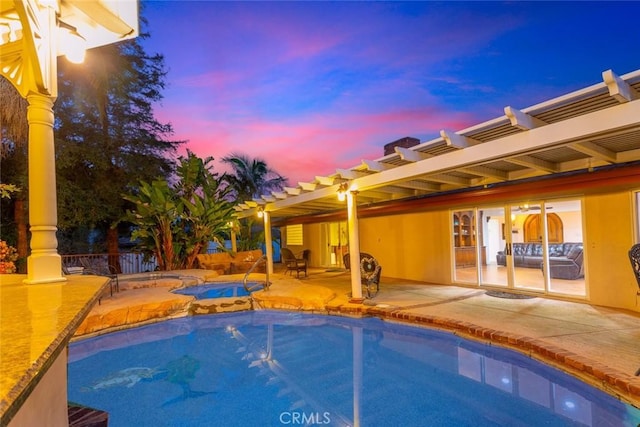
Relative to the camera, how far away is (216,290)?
10367mm

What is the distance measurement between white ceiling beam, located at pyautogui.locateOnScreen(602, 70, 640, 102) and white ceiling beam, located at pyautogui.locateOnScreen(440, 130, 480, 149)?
6.27 feet

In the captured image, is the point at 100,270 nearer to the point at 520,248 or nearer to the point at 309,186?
the point at 309,186

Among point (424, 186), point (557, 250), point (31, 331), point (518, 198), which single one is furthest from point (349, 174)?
point (557, 250)

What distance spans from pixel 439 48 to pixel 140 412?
15453 millimetres

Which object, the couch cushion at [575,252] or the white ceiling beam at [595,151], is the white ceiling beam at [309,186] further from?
the couch cushion at [575,252]

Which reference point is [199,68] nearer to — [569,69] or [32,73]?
[32,73]

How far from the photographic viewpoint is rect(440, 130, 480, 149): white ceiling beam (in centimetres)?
516

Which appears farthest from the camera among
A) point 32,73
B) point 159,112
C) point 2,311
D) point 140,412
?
point 159,112

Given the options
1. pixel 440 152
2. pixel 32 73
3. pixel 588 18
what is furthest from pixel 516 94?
pixel 32 73

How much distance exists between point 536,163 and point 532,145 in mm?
2548

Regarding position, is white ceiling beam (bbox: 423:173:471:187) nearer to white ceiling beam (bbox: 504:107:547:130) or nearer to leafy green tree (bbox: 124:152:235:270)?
white ceiling beam (bbox: 504:107:547:130)

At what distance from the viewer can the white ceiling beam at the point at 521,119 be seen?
4285 mm

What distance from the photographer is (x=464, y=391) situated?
4156 mm

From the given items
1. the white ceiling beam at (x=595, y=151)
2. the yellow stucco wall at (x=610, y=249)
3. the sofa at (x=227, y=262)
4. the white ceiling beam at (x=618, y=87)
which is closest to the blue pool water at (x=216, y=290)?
the sofa at (x=227, y=262)
